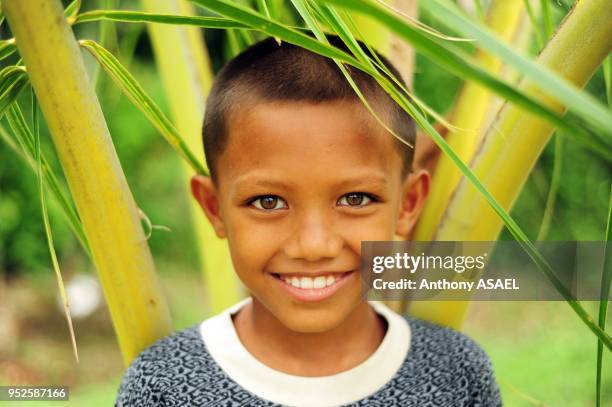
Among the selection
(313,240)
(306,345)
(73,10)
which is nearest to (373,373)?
(306,345)

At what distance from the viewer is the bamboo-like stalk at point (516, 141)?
0.57m

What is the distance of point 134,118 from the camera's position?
7.95ft

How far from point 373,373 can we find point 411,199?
16 cm

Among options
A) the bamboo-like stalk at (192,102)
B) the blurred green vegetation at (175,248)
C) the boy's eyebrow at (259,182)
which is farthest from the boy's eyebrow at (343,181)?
the blurred green vegetation at (175,248)

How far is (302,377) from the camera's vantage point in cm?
69

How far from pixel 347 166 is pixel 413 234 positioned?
23cm

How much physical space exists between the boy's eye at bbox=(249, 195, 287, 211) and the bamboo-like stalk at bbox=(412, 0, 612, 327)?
16 cm

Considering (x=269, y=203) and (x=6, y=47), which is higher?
(x=6, y=47)

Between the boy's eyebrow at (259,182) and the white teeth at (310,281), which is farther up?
the boy's eyebrow at (259,182)

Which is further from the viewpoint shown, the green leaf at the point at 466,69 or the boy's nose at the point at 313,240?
the boy's nose at the point at 313,240

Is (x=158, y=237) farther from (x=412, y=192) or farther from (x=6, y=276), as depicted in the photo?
(x=412, y=192)

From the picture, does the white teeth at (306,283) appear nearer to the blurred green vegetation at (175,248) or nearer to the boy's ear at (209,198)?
the boy's ear at (209,198)

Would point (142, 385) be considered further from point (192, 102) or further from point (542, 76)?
point (542, 76)

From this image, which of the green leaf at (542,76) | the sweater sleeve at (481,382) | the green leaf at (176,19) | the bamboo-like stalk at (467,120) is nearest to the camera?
the green leaf at (542,76)
